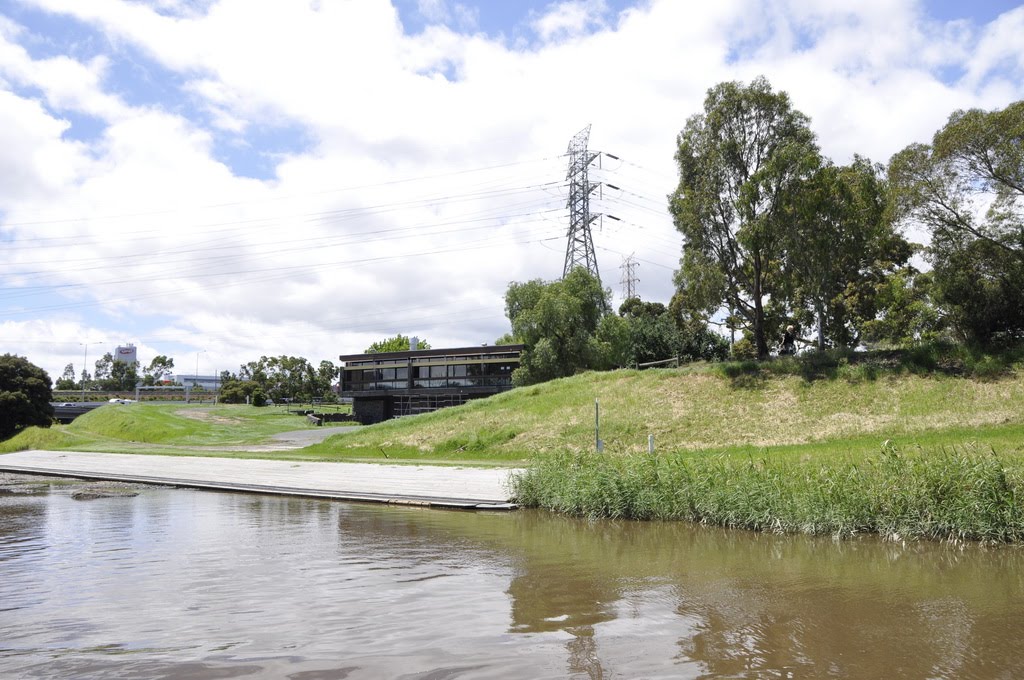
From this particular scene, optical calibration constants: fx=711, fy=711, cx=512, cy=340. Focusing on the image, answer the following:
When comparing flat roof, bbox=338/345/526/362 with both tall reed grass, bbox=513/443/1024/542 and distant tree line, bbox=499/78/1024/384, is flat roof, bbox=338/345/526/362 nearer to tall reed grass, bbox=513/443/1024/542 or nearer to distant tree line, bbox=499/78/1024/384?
distant tree line, bbox=499/78/1024/384

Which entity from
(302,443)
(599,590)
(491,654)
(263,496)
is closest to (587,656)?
(491,654)

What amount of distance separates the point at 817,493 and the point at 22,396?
204 ft

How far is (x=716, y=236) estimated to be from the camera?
138 feet

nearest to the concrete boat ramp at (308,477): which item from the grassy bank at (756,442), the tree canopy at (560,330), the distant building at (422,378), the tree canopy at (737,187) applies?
the grassy bank at (756,442)

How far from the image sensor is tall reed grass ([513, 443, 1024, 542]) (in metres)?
13.3

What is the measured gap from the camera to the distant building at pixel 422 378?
230 feet

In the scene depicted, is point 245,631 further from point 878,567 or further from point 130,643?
point 878,567

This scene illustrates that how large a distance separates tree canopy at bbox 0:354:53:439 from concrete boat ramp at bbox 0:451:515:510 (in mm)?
22004

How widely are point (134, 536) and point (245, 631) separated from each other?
332 inches

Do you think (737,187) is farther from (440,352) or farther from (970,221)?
(440,352)

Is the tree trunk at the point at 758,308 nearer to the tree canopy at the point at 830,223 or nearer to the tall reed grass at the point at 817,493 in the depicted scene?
the tree canopy at the point at 830,223

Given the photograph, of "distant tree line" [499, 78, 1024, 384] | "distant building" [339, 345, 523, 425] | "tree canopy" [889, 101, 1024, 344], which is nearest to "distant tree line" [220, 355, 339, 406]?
"distant building" [339, 345, 523, 425]

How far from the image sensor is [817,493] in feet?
48.6

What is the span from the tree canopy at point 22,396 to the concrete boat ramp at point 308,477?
22004 millimetres
